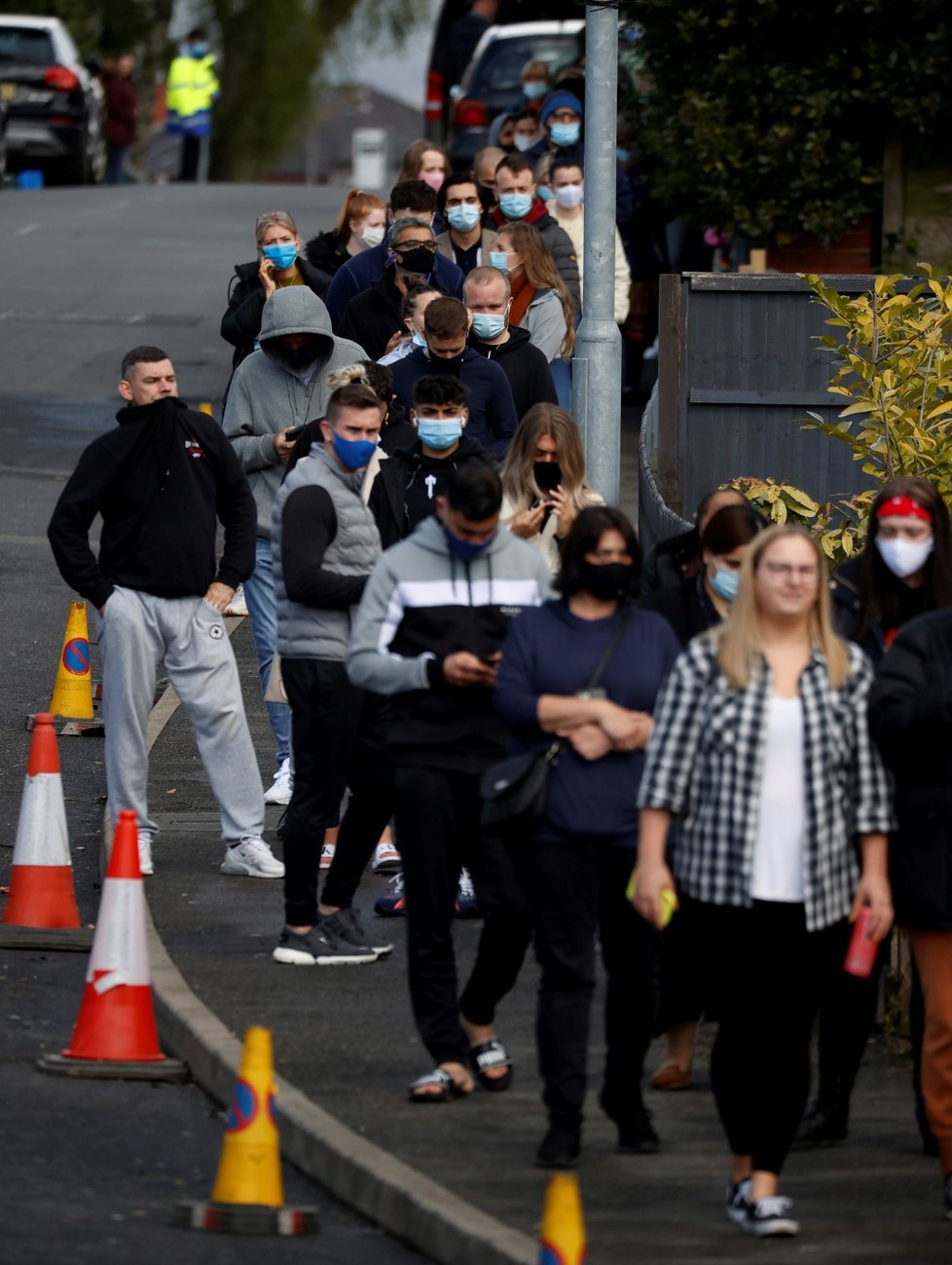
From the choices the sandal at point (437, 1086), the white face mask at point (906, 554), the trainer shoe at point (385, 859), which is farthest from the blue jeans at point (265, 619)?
the white face mask at point (906, 554)

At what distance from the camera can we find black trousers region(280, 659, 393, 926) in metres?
9.24

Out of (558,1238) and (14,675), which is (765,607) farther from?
(14,675)

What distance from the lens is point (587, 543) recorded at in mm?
7320

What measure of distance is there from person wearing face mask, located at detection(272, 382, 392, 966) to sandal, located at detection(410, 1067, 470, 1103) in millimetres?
1452

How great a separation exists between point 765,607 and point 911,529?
38.5 inches

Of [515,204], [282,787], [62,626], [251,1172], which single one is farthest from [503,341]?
[251,1172]

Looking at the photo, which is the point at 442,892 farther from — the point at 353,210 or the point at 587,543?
the point at 353,210

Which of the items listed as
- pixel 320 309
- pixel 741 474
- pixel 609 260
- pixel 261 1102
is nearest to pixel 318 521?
pixel 320 309

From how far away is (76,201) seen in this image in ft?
120

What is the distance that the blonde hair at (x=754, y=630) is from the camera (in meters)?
6.69

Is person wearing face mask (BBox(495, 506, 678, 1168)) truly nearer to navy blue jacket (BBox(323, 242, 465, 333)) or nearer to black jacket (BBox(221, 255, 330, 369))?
black jacket (BBox(221, 255, 330, 369))

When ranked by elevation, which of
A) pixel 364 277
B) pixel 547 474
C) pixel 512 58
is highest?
pixel 512 58

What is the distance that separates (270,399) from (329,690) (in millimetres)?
2480

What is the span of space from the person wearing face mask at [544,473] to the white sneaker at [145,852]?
2.07m
